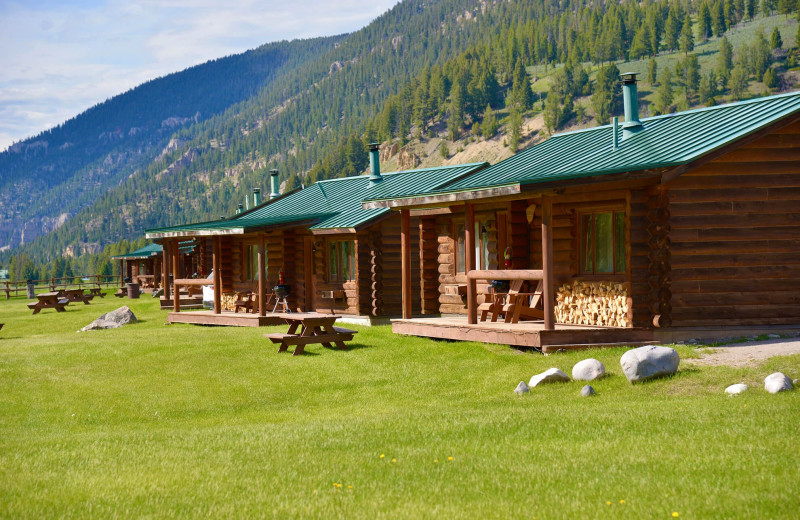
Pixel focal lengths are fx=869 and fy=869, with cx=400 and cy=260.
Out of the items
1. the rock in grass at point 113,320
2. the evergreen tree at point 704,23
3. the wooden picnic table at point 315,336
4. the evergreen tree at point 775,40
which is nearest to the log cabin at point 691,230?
the wooden picnic table at point 315,336

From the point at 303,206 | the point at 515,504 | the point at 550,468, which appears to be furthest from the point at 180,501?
the point at 303,206

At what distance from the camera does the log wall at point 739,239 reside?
16156 mm

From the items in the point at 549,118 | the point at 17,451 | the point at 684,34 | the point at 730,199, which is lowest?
the point at 17,451

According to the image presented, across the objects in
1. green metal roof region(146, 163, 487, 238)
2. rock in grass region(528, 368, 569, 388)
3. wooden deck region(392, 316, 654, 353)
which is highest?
green metal roof region(146, 163, 487, 238)

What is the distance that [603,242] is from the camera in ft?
58.1

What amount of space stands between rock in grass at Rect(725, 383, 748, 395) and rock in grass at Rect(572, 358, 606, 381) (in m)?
2.18

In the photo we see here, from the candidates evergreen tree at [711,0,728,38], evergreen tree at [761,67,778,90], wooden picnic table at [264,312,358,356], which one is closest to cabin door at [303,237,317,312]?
wooden picnic table at [264,312,358,356]

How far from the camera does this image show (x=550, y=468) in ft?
26.7

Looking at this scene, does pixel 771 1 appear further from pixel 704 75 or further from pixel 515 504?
pixel 515 504

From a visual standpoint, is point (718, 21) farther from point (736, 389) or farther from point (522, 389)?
point (736, 389)

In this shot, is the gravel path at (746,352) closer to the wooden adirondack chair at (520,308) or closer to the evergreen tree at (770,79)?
the wooden adirondack chair at (520,308)

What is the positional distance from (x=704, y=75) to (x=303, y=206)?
146 metres

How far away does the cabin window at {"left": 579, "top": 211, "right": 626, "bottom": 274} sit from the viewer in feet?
56.9

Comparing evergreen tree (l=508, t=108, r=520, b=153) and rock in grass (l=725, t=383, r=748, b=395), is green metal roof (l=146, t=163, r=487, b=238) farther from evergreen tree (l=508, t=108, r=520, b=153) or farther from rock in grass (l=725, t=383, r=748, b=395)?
evergreen tree (l=508, t=108, r=520, b=153)
